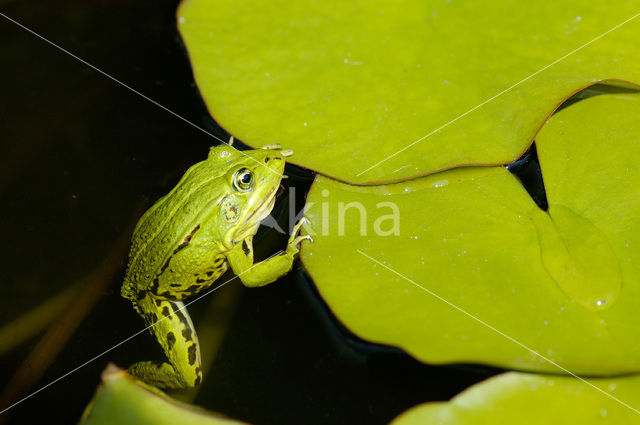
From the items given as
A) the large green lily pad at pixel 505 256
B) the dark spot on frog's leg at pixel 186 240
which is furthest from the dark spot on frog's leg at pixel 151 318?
the large green lily pad at pixel 505 256

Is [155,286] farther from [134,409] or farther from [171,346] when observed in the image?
[134,409]

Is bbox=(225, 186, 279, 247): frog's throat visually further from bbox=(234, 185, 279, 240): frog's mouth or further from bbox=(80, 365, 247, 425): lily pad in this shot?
bbox=(80, 365, 247, 425): lily pad

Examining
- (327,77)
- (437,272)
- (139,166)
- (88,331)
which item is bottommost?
(88,331)

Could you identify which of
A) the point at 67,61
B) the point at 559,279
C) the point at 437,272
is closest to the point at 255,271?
the point at 437,272

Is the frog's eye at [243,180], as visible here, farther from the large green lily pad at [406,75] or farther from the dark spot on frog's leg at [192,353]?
the dark spot on frog's leg at [192,353]

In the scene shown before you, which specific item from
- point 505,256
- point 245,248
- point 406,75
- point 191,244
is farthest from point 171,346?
point 406,75

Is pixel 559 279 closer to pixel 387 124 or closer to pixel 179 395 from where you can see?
pixel 387 124

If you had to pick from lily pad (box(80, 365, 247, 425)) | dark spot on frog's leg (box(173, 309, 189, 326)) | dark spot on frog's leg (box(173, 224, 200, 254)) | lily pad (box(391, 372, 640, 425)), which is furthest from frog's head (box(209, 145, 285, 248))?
lily pad (box(391, 372, 640, 425))
